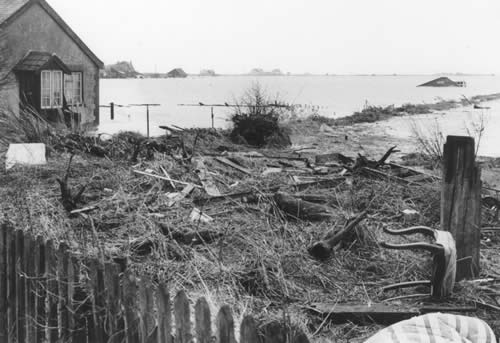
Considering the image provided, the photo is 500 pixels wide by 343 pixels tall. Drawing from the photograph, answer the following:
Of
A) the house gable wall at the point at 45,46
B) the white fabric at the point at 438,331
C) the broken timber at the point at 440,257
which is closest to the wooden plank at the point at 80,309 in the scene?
the white fabric at the point at 438,331

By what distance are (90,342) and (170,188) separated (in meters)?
5.31

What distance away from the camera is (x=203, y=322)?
2.76 meters

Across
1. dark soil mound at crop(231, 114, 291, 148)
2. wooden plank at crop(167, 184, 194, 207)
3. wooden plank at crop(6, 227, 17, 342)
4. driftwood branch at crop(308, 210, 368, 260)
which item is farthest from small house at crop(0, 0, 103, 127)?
wooden plank at crop(6, 227, 17, 342)

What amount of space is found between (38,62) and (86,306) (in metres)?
23.5

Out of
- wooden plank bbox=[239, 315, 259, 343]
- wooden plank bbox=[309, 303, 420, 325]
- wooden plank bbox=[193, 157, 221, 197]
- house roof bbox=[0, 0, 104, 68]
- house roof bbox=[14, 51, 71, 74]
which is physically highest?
house roof bbox=[0, 0, 104, 68]

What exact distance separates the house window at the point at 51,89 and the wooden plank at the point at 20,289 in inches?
Answer: 880

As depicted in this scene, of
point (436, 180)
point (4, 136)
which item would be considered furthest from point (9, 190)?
point (436, 180)

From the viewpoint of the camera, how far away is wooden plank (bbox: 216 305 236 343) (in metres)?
2.60

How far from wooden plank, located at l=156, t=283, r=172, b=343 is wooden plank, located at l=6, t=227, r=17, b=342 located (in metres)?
1.74

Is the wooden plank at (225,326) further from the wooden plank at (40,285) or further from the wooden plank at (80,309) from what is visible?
the wooden plank at (40,285)

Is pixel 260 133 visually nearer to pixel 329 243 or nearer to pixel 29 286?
pixel 329 243

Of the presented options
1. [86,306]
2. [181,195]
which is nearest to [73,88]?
[181,195]

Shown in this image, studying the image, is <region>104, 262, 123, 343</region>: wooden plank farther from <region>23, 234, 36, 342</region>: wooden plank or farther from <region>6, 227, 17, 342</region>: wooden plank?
<region>6, 227, 17, 342</region>: wooden plank

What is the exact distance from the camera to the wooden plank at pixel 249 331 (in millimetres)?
2482
